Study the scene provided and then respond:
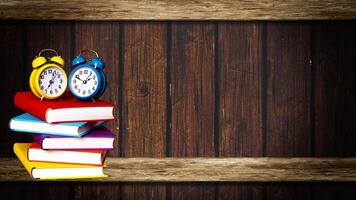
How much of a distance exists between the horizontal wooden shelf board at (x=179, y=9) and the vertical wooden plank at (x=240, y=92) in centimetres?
8

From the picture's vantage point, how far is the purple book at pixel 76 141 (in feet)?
5.56

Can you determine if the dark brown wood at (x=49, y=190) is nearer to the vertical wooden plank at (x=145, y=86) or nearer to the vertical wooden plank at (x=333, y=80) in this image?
the vertical wooden plank at (x=145, y=86)

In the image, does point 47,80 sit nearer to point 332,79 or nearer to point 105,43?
point 105,43

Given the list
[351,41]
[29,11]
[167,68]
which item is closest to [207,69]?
[167,68]

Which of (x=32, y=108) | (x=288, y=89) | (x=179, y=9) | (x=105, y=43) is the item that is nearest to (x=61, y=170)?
(x=32, y=108)

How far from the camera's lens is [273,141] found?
226 centimetres

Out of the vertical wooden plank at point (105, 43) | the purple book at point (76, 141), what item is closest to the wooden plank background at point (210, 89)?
the vertical wooden plank at point (105, 43)

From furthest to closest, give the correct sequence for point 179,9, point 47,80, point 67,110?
point 179,9
point 47,80
point 67,110

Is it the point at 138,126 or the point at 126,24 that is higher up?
the point at 126,24

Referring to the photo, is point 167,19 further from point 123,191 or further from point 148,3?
point 123,191

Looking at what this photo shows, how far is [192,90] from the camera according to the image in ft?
7.43

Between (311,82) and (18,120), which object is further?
(311,82)

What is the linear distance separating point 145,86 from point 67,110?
0.61 metres

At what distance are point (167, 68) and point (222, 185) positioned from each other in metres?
0.51
